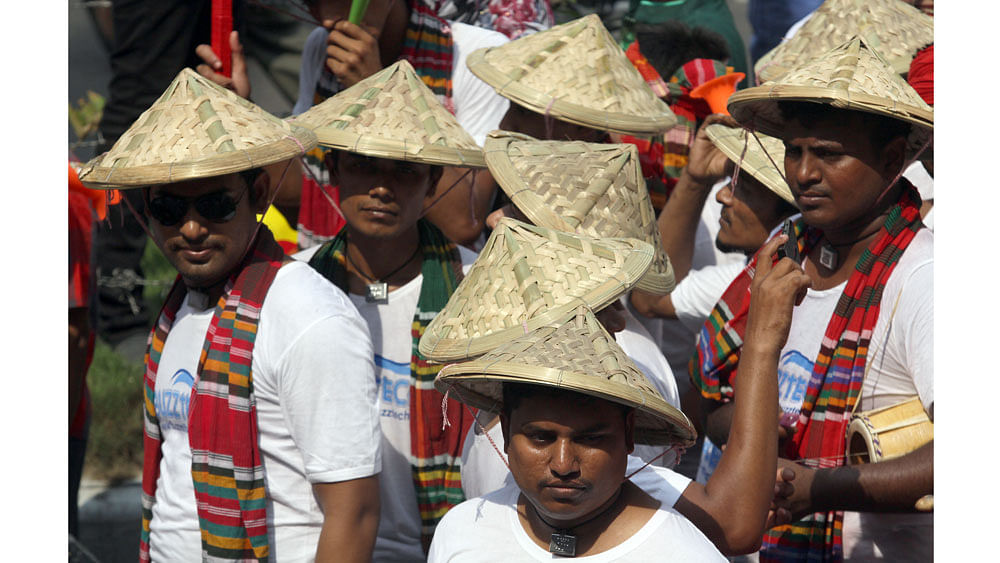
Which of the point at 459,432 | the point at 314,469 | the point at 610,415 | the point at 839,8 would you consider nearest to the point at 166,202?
the point at 314,469

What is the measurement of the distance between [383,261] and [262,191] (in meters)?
0.55

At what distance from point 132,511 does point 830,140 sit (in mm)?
4207

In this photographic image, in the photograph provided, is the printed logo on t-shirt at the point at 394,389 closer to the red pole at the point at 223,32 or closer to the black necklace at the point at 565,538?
the black necklace at the point at 565,538

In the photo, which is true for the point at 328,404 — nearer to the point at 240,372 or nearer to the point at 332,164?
the point at 240,372

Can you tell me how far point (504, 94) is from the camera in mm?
3768

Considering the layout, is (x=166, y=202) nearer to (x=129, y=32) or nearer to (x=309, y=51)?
(x=309, y=51)

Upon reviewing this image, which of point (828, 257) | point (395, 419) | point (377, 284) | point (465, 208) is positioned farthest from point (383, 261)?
point (828, 257)

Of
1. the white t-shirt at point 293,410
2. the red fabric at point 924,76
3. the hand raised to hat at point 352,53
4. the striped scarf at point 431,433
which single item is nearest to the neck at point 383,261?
the striped scarf at point 431,433

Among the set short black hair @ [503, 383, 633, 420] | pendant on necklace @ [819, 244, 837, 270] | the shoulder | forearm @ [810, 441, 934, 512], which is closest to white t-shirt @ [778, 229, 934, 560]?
forearm @ [810, 441, 934, 512]

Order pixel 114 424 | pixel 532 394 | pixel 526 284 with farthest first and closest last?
pixel 114 424, pixel 526 284, pixel 532 394

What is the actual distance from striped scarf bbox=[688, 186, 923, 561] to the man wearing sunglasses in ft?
3.56

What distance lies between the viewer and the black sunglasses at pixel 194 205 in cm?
301

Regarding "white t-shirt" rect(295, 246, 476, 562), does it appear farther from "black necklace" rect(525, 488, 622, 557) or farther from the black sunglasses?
"black necklace" rect(525, 488, 622, 557)

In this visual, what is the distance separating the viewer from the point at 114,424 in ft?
21.0
